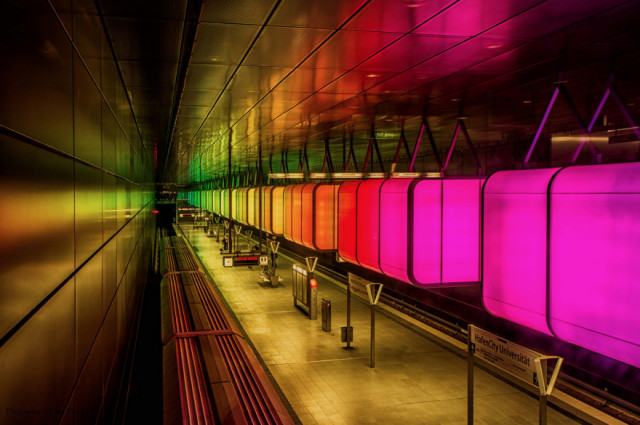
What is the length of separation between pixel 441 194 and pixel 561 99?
414 cm

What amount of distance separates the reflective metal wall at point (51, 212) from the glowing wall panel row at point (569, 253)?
3512 mm

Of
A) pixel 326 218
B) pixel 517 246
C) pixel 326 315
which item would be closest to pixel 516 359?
pixel 517 246

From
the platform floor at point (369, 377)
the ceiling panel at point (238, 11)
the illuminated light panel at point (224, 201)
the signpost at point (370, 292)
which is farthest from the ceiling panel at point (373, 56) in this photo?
the illuminated light panel at point (224, 201)

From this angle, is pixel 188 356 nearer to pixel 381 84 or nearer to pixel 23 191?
pixel 381 84

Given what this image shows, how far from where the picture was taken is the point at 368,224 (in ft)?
25.7

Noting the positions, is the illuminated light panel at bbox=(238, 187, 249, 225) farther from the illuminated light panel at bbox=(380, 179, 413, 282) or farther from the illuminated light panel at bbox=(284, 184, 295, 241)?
the illuminated light panel at bbox=(380, 179, 413, 282)

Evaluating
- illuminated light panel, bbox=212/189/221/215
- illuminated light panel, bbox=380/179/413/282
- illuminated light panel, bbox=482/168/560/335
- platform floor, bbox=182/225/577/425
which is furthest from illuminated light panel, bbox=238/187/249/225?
illuminated light panel, bbox=482/168/560/335

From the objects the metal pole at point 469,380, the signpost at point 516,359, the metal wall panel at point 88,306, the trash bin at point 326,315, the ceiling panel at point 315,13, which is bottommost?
the trash bin at point 326,315

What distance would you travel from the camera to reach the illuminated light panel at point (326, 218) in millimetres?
9961

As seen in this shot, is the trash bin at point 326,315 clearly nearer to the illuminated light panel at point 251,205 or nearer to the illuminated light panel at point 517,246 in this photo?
the illuminated light panel at point 251,205

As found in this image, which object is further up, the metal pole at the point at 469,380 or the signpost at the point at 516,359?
the signpost at the point at 516,359

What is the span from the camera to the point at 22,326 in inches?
80.9

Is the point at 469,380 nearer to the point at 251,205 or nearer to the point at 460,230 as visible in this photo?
the point at 460,230

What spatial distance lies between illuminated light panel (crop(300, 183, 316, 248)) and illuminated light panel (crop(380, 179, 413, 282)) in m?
3.34
